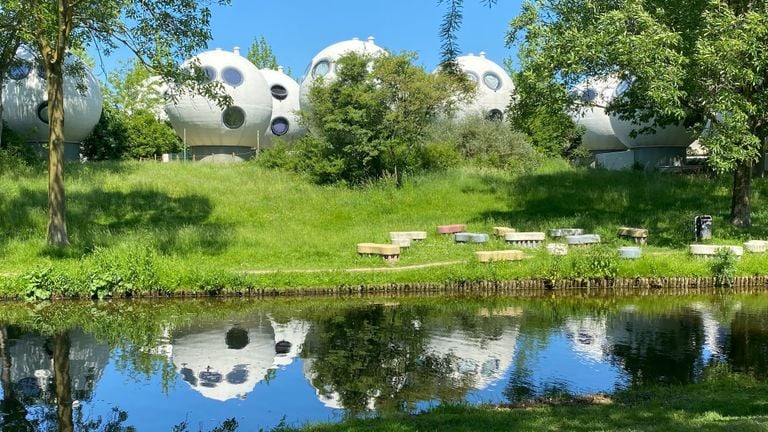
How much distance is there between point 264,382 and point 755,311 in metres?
9.69

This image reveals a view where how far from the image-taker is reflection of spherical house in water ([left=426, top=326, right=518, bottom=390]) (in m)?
10.4

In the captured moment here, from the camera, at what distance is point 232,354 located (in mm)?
11969

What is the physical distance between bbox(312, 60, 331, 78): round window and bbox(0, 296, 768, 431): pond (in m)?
21.9

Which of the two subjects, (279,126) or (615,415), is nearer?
(615,415)

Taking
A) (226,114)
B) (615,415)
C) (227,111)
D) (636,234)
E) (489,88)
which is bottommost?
(615,415)

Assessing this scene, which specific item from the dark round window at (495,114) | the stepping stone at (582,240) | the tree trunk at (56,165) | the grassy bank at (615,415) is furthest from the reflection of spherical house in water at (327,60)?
the grassy bank at (615,415)

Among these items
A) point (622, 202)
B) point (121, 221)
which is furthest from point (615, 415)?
point (622, 202)

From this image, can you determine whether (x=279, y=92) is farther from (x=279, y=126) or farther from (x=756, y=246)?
(x=756, y=246)

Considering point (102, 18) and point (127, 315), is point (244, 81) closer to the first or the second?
A: point (102, 18)

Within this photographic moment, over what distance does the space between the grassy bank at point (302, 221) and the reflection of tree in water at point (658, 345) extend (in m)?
3.05

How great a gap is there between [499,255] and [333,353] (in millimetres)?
6958

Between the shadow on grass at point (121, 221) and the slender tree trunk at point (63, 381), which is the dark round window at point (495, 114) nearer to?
the shadow on grass at point (121, 221)

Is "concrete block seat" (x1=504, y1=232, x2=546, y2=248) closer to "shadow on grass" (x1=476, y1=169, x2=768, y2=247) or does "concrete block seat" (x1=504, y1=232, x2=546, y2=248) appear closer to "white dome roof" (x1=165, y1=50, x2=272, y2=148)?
"shadow on grass" (x1=476, y1=169, x2=768, y2=247)

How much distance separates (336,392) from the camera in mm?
9781
